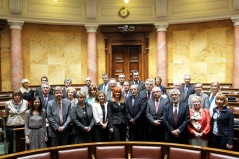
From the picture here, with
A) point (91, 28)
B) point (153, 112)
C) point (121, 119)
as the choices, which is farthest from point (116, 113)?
point (91, 28)

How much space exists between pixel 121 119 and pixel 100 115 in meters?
0.39

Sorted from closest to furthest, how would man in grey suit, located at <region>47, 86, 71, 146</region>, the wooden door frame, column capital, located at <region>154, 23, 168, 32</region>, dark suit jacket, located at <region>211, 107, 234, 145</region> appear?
dark suit jacket, located at <region>211, 107, 234, 145</region> → man in grey suit, located at <region>47, 86, 71, 146</region> → column capital, located at <region>154, 23, 168, 32</region> → the wooden door frame

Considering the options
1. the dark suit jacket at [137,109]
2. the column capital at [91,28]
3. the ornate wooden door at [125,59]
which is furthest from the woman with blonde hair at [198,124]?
the column capital at [91,28]

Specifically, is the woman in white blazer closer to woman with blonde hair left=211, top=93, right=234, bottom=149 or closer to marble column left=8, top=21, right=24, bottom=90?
woman with blonde hair left=211, top=93, right=234, bottom=149

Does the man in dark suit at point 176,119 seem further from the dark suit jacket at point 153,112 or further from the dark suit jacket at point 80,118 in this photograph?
the dark suit jacket at point 80,118

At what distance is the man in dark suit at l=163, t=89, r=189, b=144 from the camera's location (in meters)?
3.95

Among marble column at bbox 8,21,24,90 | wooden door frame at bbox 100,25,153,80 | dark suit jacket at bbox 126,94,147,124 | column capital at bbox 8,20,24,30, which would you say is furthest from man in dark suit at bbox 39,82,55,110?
wooden door frame at bbox 100,25,153,80

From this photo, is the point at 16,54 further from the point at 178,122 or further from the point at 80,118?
the point at 178,122

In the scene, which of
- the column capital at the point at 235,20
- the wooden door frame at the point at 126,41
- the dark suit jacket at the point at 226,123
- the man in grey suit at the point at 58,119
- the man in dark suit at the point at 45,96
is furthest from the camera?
the wooden door frame at the point at 126,41

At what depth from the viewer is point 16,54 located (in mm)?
8531

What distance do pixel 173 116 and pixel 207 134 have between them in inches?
Answer: 22.3

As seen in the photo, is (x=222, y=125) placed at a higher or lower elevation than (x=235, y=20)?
lower

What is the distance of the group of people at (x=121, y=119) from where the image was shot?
12.6ft

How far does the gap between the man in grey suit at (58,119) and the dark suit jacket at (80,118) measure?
5.6 inches
